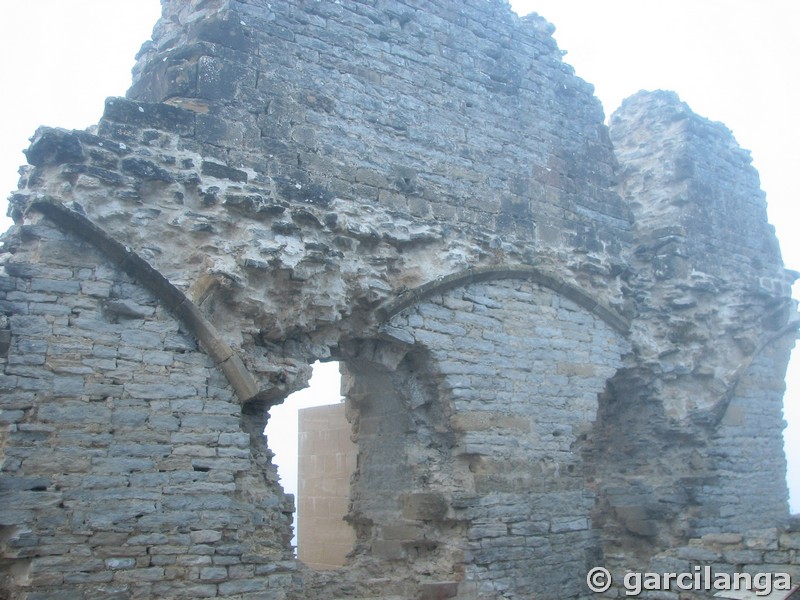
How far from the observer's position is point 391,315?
647 centimetres

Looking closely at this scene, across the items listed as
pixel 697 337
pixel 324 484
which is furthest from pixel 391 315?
pixel 324 484

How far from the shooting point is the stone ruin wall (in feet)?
16.4

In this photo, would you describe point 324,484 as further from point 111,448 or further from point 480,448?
point 111,448

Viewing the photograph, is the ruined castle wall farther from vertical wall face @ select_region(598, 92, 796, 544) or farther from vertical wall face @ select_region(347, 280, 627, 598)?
vertical wall face @ select_region(598, 92, 796, 544)

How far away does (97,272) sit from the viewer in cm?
517

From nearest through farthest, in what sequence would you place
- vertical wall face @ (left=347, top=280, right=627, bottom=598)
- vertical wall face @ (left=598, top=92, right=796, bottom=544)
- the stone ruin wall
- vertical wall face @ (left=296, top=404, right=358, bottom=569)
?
the stone ruin wall, vertical wall face @ (left=347, top=280, right=627, bottom=598), vertical wall face @ (left=598, top=92, right=796, bottom=544), vertical wall face @ (left=296, top=404, right=358, bottom=569)

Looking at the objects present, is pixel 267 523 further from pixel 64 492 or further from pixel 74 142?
pixel 74 142

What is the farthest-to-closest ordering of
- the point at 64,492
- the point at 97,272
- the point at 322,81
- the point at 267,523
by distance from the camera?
the point at 322,81, the point at 267,523, the point at 97,272, the point at 64,492

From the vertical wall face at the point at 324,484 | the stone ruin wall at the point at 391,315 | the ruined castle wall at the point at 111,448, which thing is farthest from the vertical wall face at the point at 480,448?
the vertical wall face at the point at 324,484

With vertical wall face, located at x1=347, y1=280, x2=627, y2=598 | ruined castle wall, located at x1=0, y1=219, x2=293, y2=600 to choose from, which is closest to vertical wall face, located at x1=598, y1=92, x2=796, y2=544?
vertical wall face, located at x1=347, y1=280, x2=627, y2=598

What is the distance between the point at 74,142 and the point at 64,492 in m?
2.15

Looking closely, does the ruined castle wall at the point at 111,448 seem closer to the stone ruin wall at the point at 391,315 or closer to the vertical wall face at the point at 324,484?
the stone ruin wall at the point at 391,315

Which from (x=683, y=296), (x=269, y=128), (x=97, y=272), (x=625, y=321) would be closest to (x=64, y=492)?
(x=97, y=272)

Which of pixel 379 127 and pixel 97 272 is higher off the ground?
pixel 379 127
